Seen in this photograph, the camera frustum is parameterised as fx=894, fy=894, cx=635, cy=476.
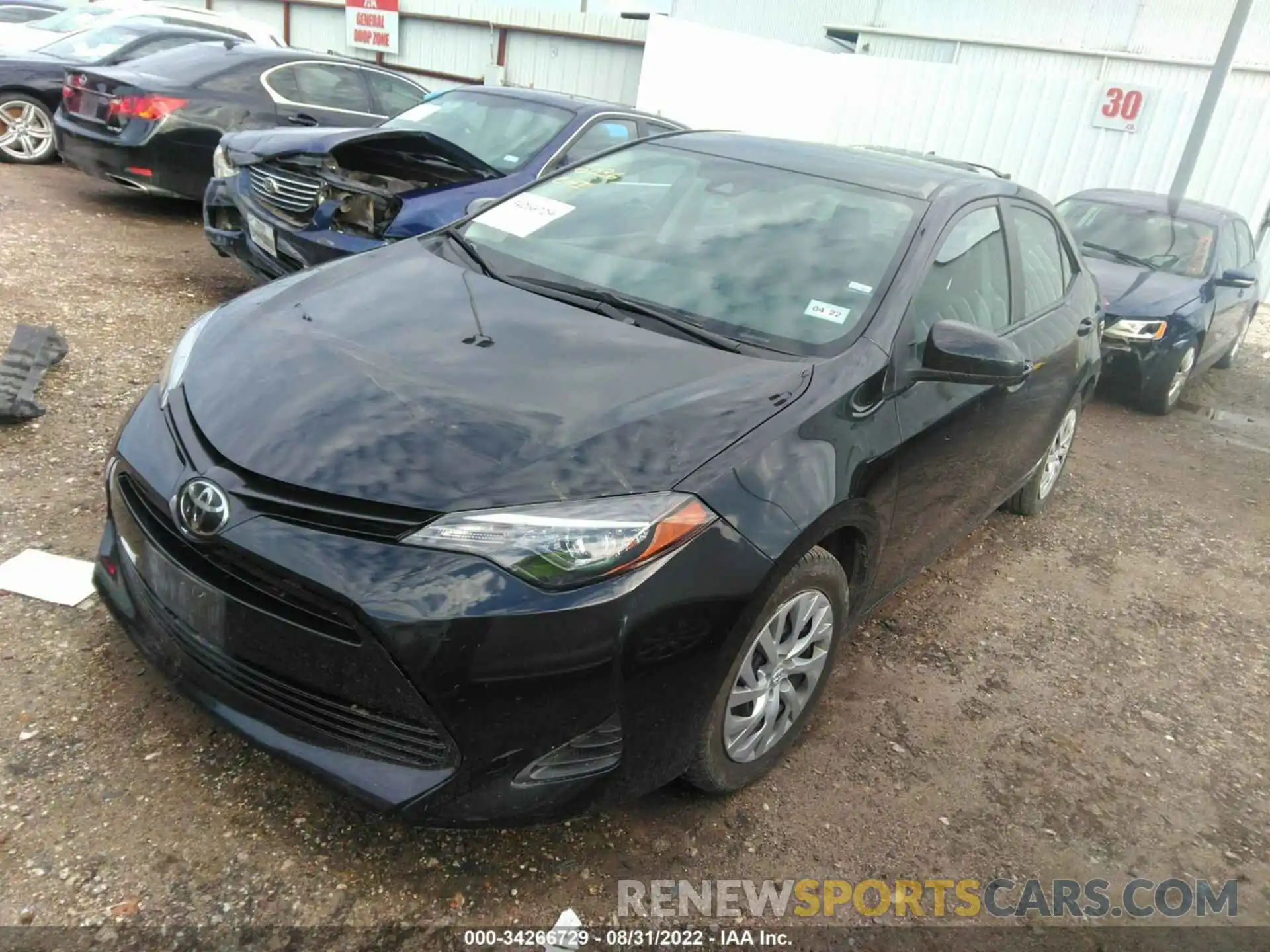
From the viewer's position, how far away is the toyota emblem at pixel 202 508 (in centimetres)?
189

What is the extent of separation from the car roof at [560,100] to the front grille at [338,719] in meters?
4.83

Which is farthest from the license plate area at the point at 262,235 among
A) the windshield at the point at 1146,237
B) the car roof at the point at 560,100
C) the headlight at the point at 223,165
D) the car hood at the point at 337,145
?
the windshield at the point at 1146,237

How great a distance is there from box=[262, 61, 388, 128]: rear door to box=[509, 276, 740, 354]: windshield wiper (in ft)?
18.6

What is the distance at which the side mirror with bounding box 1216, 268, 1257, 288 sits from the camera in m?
7.20

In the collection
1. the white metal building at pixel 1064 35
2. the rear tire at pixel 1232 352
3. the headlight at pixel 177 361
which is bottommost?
the rear tire at pixel 1232 352

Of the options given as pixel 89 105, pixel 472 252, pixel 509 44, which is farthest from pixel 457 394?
pixel 509 44

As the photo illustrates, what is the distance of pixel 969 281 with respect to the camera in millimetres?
3148

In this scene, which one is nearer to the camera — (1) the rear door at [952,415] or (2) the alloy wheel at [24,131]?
(1) the rear door at [952,415]

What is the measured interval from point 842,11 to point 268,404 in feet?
62.9

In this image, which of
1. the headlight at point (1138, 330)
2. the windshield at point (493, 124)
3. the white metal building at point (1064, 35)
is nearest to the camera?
the windshield at point (493, 124)

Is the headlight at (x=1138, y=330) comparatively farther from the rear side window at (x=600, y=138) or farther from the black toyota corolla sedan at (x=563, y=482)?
the black toyota corolla sedan at (x=563, y=482)

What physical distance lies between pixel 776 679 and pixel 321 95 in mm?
7358

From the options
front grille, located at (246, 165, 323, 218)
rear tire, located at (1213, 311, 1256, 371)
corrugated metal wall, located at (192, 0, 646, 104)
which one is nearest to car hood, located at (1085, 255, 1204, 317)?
rear tire, located at (1213, 311, 1256, 371)

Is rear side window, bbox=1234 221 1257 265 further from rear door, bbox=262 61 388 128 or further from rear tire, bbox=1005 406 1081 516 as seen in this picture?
rear door, bbox=262 61 388 128
